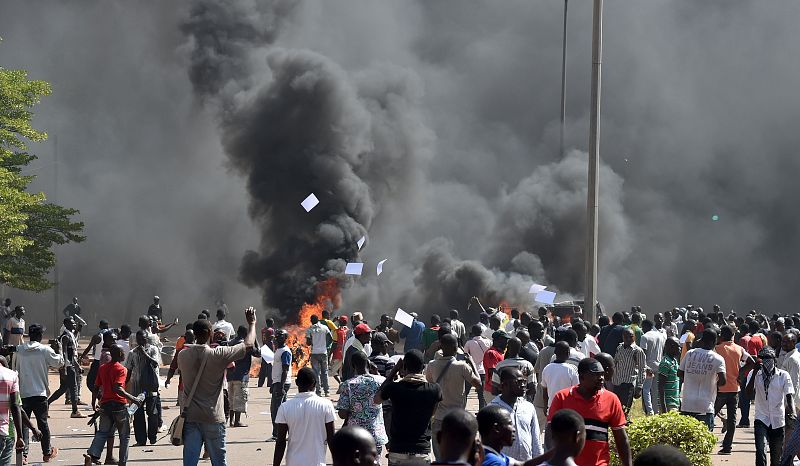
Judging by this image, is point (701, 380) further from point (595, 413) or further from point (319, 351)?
point (319, 351)

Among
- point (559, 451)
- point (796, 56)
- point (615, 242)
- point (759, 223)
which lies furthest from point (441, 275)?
point (559, 451)

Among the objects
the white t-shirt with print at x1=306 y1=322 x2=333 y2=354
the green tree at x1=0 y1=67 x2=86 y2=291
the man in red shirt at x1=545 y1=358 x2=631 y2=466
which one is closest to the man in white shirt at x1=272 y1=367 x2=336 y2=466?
Answer: the man in red shirt at x1=545 y1=358 x2=631 y2=466

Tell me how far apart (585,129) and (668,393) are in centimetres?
3398

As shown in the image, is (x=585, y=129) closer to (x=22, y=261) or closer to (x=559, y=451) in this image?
(x=22, y=261)

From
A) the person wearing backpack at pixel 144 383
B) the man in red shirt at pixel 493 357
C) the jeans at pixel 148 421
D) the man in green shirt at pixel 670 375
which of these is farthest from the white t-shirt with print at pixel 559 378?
the jeans at pixel 148 421

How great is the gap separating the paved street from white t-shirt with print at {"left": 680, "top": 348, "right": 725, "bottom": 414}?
2.34ft

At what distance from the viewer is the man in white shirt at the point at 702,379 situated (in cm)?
1098

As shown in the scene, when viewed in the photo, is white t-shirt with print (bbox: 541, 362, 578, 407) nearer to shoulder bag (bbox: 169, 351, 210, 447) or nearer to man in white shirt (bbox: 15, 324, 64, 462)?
shoulder bag (bbox: 169, 351, 210, 447)

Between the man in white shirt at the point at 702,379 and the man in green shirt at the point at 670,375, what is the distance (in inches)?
53.4

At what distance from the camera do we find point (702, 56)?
4222 cm

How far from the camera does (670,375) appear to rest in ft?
41.2

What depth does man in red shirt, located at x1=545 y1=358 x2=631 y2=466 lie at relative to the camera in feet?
21.9

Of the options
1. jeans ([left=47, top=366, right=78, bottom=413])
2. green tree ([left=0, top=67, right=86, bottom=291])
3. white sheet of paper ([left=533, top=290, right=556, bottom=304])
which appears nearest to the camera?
jeans ([left=47, top=366, right=78, bottom=413])

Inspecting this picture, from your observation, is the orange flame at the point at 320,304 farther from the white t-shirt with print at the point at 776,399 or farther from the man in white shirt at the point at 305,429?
the man in white shirt at the point at 305,429
